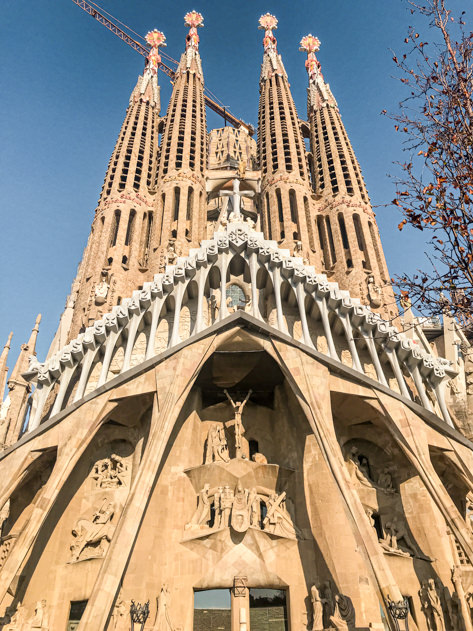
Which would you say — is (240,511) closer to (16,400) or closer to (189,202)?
(16,400)

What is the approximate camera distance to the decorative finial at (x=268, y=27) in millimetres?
35188

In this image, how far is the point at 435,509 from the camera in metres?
13.6

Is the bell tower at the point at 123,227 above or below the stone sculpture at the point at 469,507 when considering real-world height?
above

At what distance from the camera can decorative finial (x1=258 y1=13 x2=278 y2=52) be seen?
35.2 meters

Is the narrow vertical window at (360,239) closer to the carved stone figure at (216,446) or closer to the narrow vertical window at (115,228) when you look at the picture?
the carved stone figure at (216,446)

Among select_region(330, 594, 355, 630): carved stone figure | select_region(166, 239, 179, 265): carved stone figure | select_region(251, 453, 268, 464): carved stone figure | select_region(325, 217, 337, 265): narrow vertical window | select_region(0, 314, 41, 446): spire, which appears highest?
select_region(325, 217, 337, 265): narrow vertical window

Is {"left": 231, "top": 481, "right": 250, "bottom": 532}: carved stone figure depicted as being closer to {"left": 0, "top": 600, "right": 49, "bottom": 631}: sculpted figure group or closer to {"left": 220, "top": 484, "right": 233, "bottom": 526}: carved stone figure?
{"left": 220, "top": 484, "right": 233, "bottom": 526}: carved stone figure

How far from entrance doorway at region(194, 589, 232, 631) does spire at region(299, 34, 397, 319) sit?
10.8 meters

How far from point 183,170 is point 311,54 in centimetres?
1674

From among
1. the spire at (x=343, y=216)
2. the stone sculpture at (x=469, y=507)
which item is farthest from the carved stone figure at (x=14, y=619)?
the spire at (x=343, y=216)

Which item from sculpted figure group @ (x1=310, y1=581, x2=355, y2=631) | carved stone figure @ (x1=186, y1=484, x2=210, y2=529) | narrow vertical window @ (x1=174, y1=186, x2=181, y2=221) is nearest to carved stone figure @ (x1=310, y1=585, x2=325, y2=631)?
sculpted figure group @ (x1=310, y1=581, x2=355, y2=631)

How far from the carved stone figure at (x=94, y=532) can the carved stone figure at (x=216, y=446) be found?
10.2ft

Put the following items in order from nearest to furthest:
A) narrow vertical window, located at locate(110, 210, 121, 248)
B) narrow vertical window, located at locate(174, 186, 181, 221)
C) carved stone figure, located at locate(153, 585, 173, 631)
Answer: carved stone figure, located at locate(153, 585, 173, 631) < narrow vertical window, located at locate(110, 210, 121, 248) < narrow vertical window, located at locate(174, 186, 181, 221)

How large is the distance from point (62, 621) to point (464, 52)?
1450 cm
